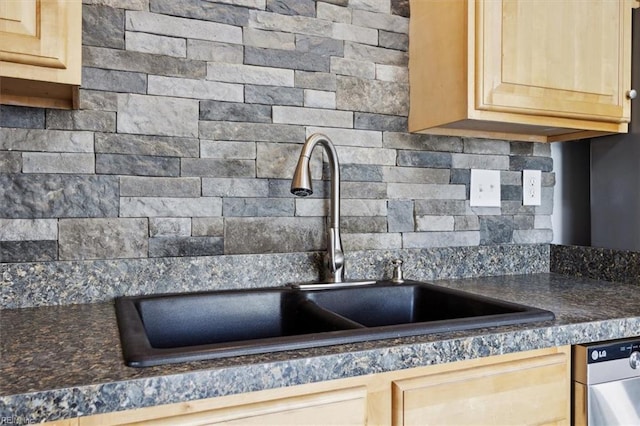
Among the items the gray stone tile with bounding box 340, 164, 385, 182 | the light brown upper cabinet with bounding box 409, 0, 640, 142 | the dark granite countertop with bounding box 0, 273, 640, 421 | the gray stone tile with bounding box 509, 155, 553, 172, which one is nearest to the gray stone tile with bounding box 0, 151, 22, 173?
the dark granite countertop with bounding box 0, 273, 640, 421

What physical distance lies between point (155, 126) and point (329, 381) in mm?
854

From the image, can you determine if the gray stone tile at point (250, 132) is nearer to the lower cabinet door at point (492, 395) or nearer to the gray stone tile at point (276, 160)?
the gray stone tile at point (276, 160)

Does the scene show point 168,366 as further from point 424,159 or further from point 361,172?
point 424,159

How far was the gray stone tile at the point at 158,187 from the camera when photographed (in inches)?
51.3

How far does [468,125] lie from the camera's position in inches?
61.6

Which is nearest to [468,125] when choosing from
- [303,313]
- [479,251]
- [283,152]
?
[479,251]

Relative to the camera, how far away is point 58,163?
1.24 meters

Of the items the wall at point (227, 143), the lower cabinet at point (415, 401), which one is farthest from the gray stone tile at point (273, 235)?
the lower cabinet at point (415, 401)

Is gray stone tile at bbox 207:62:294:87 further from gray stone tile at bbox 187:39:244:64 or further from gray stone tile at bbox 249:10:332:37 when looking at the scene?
gray stone tile at bbox 249:10:332:37

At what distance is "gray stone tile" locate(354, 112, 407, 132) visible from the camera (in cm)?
157

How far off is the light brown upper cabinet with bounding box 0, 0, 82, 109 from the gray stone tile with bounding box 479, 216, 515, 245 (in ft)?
4.40

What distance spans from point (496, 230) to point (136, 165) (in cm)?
122

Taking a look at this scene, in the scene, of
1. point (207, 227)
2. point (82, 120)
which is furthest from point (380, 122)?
point (82, 120)

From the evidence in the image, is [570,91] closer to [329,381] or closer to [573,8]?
[573,8]
